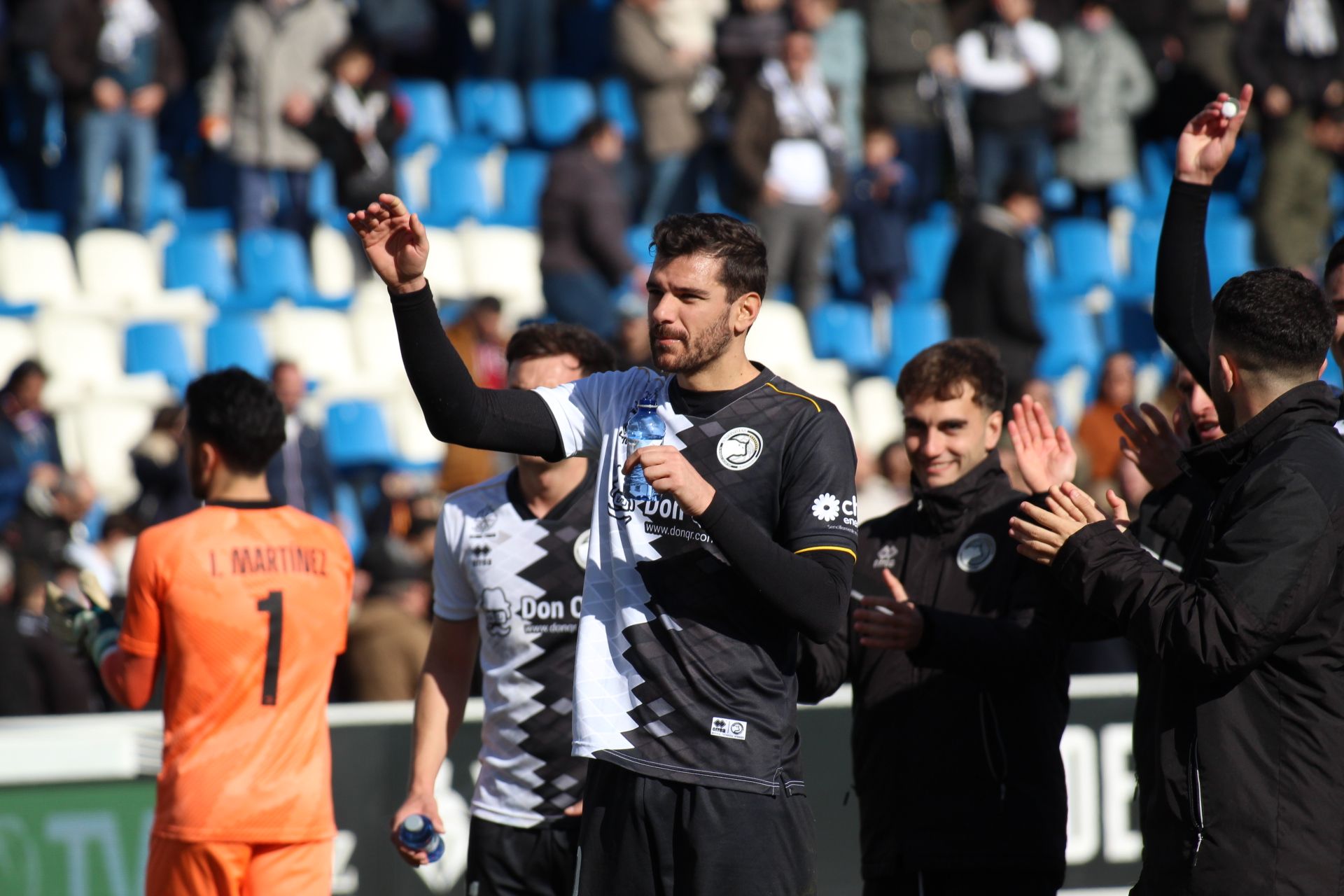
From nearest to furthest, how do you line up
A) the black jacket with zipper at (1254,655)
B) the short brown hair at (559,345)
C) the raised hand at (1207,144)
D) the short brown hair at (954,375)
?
the black jacket with zipper at (1254,655) < the raised hand at (1207,144) < the short brown hair at (954,375) < the short brown hair at (559,345)

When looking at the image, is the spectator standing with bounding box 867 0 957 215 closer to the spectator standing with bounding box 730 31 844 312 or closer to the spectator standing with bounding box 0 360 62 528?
the spectator standing with bounding box 730 31 844 312

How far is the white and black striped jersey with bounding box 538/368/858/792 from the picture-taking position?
11.5 feet

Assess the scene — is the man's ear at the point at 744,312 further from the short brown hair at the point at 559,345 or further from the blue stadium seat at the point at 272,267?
the blue stadium seat at the point at 272,267

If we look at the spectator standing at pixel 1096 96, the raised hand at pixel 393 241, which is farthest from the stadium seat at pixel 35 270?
the raised hand at pixel 393 241

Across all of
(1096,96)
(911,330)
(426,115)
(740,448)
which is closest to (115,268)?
(426,115)

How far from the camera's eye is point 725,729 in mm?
3488

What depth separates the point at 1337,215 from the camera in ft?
51.8

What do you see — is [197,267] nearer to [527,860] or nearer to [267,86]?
[267,86]

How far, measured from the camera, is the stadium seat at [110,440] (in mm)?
11305

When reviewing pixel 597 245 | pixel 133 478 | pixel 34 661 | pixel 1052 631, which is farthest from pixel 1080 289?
pixel 1052 631

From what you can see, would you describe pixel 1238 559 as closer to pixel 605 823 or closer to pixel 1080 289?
pixel 605 823

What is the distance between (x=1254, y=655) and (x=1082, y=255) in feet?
39.8

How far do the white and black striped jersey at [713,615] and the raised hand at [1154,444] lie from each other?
55.7 inches

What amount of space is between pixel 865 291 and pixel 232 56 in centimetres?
556
